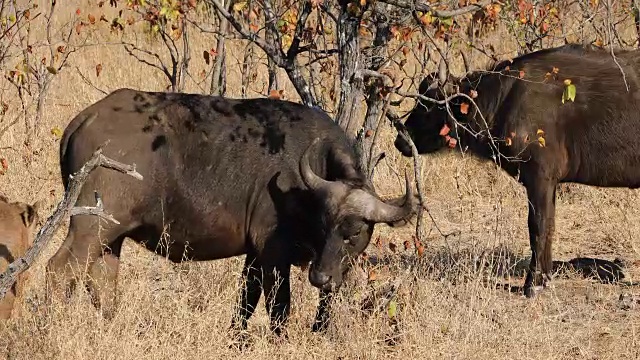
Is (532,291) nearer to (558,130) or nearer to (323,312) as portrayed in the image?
(558,130)

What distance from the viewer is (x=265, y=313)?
25.5 ft

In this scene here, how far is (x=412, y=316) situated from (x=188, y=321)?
1413 millimetres

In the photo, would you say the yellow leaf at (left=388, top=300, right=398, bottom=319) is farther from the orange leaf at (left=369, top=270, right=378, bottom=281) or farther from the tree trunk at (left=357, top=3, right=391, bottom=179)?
the tree trunk at (left=357, top=3, right=391, bottom=179)

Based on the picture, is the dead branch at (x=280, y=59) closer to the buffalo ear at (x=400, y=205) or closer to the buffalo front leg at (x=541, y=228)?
the buffalo ear at (x=400, y=205)

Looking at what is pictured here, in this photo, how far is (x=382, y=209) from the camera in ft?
23.0

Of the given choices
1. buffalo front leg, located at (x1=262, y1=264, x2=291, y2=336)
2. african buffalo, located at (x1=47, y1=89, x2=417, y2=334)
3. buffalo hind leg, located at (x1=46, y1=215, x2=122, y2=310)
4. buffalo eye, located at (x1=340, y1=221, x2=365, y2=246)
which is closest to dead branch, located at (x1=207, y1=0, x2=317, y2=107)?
african buffalo, located at (x1=47, y1=89, x2=417, y2=334)

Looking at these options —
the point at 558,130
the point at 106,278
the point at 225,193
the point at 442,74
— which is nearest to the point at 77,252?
the point at 106,278

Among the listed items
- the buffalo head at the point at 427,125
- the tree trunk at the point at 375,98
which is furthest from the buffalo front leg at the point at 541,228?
the tree trunk at the point at 375,98

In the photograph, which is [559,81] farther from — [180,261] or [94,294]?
[94,294]

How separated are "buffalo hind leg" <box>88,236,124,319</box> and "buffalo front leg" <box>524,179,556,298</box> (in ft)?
10.6

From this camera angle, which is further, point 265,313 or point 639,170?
point 639,170

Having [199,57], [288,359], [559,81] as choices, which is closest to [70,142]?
[288,359]

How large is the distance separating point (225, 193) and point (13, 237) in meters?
1.37

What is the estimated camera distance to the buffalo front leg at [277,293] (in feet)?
23.5
